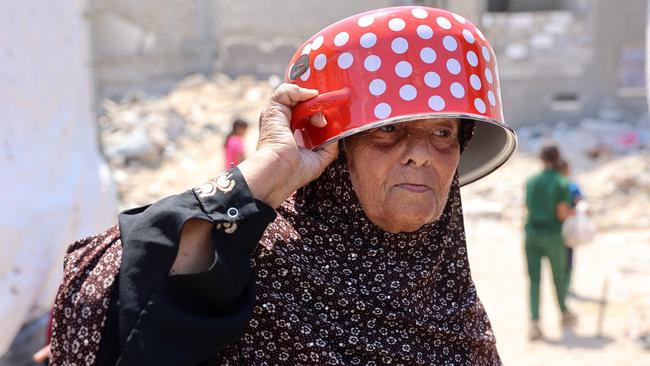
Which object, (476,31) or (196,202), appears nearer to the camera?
(196,202)

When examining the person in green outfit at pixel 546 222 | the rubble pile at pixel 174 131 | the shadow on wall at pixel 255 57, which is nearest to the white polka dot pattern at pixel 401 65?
the person in green outfit at pixel 546 222

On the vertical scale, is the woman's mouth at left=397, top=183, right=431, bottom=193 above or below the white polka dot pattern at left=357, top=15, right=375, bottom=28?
below

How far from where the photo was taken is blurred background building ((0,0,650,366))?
13.1 ft

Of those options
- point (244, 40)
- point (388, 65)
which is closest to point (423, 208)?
point (388, 65)

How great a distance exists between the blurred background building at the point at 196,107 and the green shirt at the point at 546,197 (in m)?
0.97

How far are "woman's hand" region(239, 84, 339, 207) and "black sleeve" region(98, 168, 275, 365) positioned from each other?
5cm

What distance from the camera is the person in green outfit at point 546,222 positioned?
602cm

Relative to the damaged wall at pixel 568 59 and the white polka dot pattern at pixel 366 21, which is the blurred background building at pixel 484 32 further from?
the white polka dot pattern at pixel 366 21

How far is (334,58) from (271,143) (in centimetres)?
24

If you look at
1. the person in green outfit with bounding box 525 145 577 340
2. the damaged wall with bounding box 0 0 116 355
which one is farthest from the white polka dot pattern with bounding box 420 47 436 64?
the person in green outfit with bounding box 525 145 577 340

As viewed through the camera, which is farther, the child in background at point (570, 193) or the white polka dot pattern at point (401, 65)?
the child in background at point (570, 193)

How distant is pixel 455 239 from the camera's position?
2.06m

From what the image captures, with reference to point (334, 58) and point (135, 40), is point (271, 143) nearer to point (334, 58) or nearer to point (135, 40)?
point (334, 58)

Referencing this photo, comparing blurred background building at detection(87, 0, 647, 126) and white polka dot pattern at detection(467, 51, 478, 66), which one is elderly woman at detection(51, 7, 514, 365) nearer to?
white polka dot pattern at detection(467, 51, 478, 66)
